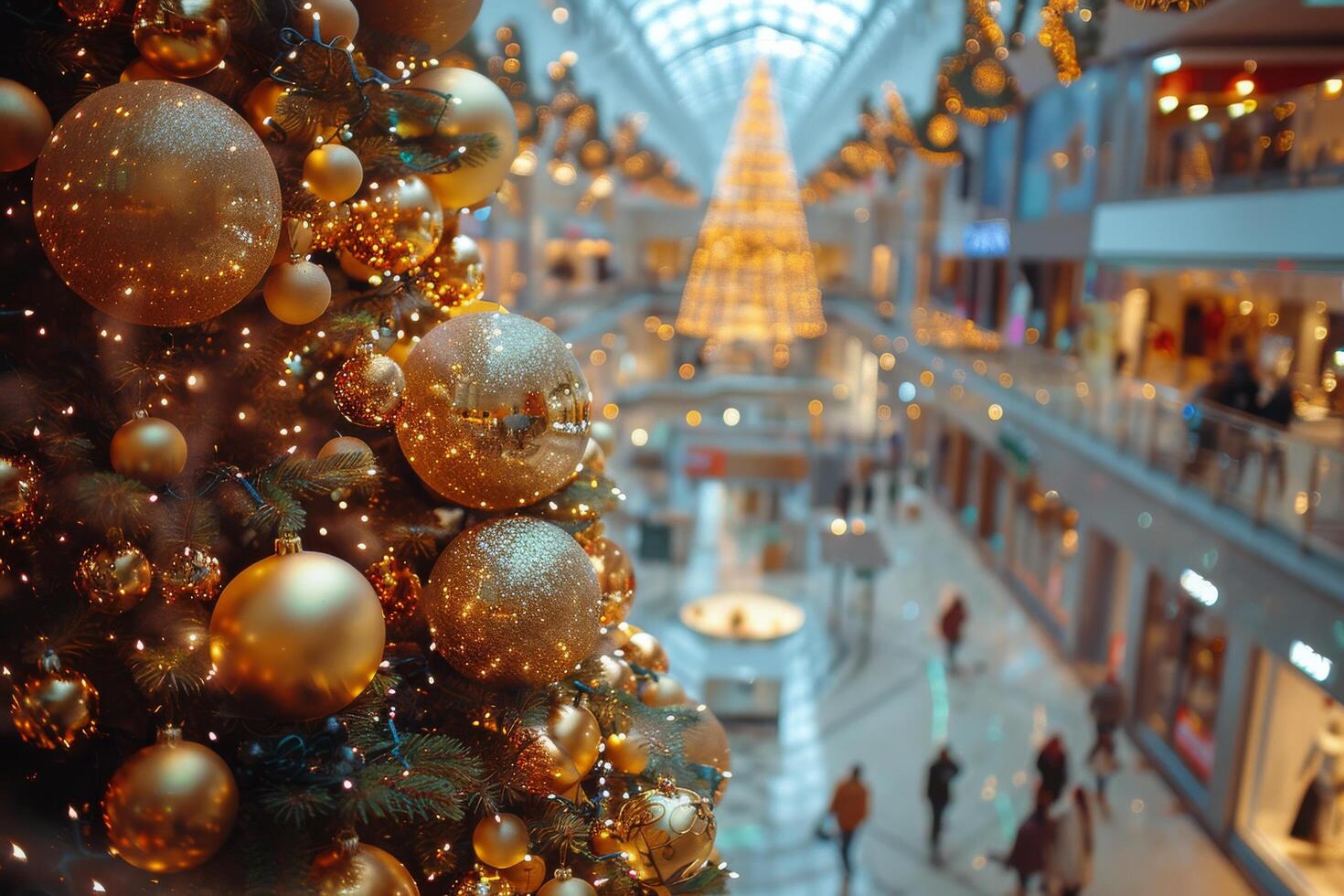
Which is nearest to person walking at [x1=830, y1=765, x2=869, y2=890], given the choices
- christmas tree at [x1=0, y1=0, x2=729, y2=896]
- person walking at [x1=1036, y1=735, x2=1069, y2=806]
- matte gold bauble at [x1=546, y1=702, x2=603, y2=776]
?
person walking at [x1=1036, y1=735, x2=1069, y2=806]

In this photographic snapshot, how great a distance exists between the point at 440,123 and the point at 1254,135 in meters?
10.6

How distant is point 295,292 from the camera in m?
2.04

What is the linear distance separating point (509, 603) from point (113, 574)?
79 centimetres

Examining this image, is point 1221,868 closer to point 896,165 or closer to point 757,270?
point 757,270

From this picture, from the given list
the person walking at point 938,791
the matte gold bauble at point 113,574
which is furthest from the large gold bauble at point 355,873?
the person walking at point 938,791

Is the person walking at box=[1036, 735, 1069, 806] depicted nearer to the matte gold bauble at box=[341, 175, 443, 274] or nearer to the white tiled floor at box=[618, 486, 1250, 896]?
the white tiled floor at box=[618, 486, 1250, 896]

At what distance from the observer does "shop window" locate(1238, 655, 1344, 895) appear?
26.7 feet

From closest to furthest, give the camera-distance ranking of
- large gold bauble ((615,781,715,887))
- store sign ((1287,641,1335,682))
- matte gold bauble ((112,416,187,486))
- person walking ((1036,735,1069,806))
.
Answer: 1. matte gold bauble ((112,416,187,486))
2. large gold bauble ((615,781,715,887))
3. store sign ((1287,641,1335,682))
4. person walking ((1036,735,1069,806))

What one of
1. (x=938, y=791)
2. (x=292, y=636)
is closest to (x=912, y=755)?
(x=938, y=791)

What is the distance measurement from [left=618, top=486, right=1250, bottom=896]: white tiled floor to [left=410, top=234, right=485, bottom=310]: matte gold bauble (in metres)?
6.26

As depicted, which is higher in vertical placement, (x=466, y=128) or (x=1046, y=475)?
(x=466, y=128)

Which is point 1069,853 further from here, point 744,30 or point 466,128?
point 744,30

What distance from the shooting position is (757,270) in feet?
54.1

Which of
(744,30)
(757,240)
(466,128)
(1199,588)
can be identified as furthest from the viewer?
(744,30)
